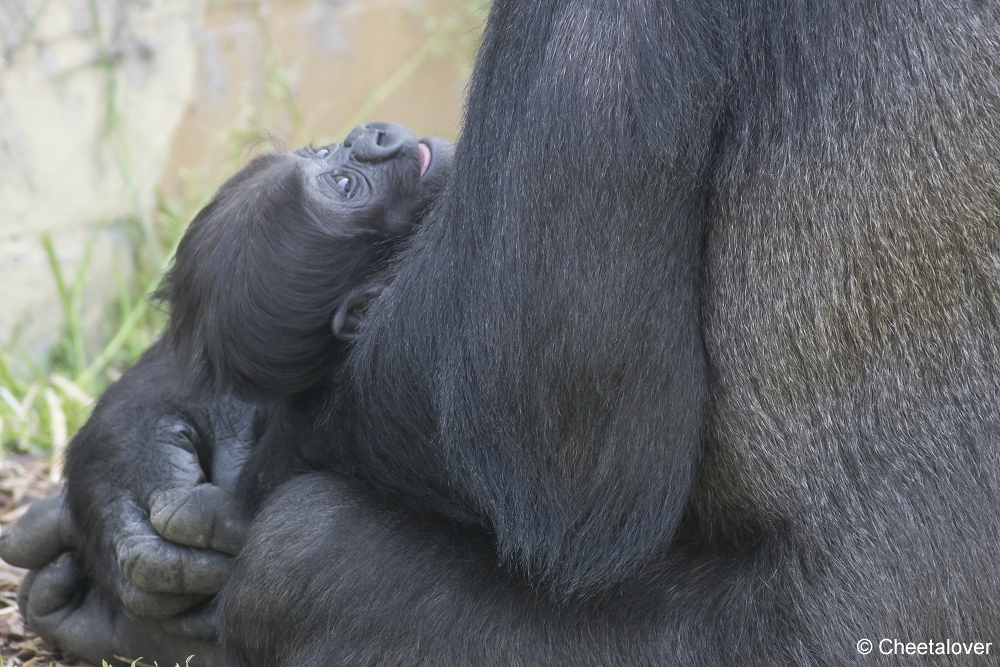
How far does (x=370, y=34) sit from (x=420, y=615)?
3929 mm

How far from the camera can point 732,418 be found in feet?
5.12

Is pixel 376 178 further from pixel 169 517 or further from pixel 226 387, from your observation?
pixel 169 517

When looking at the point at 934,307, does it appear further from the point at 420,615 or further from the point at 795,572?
the point at 420,615

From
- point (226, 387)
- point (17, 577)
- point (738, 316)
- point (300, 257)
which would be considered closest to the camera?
point (738, 316)

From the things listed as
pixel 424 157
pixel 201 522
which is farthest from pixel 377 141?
pixel 201 522

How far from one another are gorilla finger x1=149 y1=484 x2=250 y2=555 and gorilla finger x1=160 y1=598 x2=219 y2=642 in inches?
4.7

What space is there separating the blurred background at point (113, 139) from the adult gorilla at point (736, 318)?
1.75m

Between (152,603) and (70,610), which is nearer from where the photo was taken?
(152,603)

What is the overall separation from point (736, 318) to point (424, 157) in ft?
2.56

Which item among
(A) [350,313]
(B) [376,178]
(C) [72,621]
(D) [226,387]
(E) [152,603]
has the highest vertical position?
(B) [376,178]

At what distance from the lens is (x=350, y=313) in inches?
77.9

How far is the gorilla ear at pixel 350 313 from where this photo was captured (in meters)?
1.96

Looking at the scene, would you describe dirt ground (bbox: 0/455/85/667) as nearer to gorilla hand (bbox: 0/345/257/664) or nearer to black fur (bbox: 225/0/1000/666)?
gorilla hand (bbox: 0/345/257/664)

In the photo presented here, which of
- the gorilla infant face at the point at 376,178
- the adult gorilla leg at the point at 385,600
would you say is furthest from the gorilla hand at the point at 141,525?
the gorilla infant face at the point at 376,178
